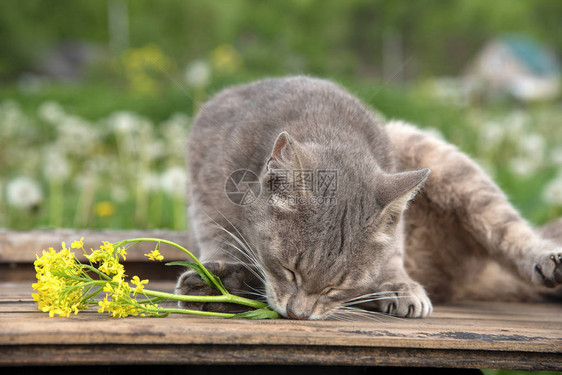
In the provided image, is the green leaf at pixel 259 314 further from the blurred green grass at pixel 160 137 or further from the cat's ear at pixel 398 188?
the blurred green grass at pixel 160 137

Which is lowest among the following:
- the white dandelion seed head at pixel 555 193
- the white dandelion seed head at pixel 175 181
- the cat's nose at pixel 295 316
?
the cat's nose at pixel 295 316

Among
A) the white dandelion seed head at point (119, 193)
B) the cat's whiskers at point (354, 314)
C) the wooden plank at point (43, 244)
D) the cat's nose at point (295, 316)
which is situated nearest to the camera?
the cat's nose at point (295, 316)

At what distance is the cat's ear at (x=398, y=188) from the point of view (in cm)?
182

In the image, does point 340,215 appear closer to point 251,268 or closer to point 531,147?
point 251,268

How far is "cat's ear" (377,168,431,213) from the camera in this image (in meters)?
1.82

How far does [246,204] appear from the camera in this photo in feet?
6.91

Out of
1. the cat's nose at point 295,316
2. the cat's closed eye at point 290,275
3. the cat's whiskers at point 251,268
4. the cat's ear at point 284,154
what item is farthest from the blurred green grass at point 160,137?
the cat's nose at point 295,316

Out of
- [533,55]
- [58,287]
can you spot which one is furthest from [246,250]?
[533,55]

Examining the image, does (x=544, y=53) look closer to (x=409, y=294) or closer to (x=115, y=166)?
(x=115, y=166)

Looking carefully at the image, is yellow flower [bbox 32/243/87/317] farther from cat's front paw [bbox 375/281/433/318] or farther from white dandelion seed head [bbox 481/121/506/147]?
white dandelion seed head [bbox 481/121/506/147]

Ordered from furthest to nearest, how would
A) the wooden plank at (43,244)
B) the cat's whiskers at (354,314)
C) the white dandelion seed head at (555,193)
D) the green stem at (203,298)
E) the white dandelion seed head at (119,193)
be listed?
the white dandelion seed head at (119,193) → the white dandelion seed head at (555,193) → the wooden plank at (43,244) → the cat's whiskers at (354,314) → the green stem at (203,298)

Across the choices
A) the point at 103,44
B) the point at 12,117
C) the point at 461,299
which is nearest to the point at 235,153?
the point at 461,299

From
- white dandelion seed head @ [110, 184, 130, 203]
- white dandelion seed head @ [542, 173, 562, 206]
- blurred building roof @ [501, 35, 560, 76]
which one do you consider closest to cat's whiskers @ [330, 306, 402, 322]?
white dandelion seed head @ [542, 173, 562, 206]

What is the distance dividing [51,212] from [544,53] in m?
20.7
